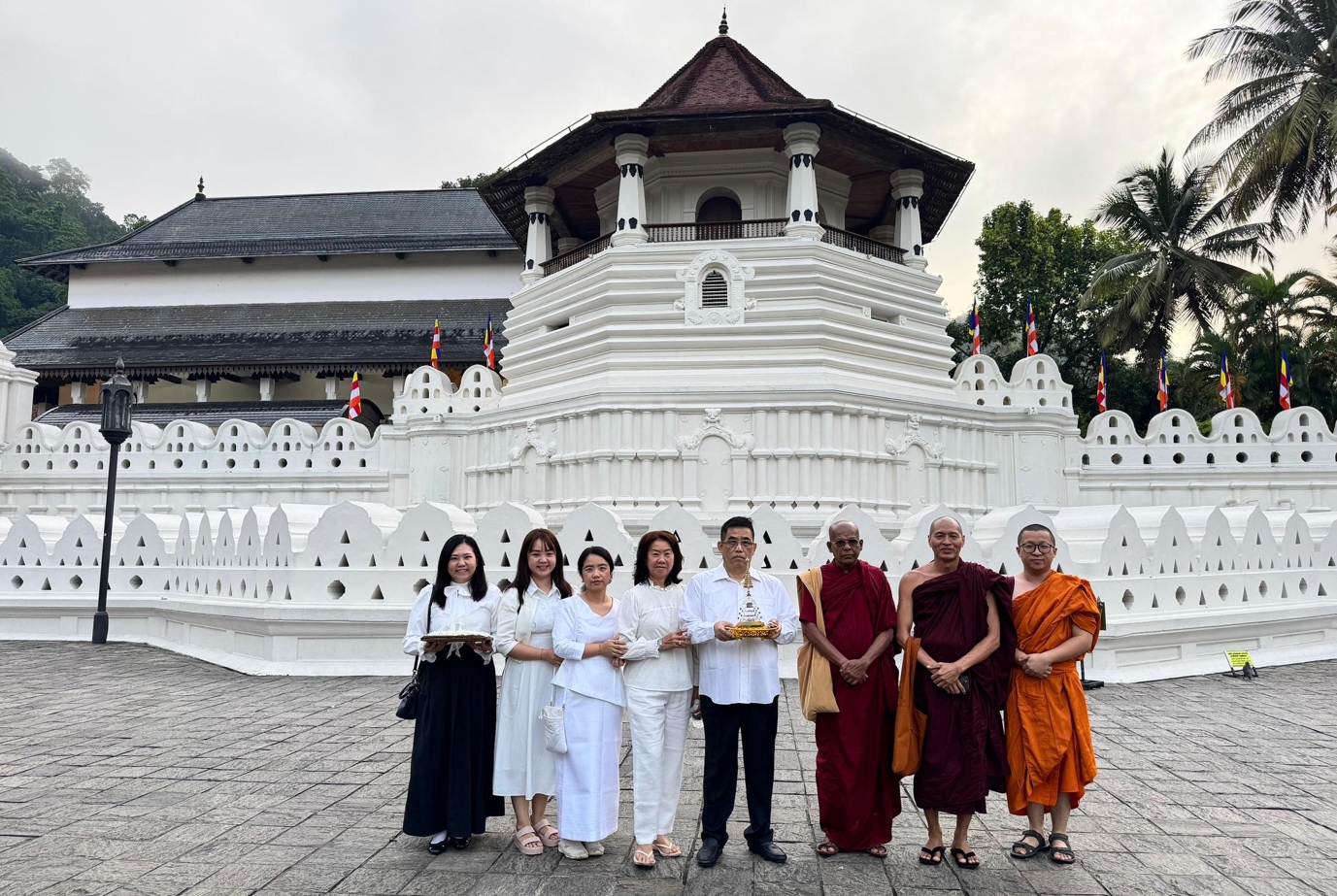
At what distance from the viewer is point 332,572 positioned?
1133 centimetres

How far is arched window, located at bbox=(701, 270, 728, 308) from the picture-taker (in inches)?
731

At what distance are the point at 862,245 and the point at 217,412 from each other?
1962 cm

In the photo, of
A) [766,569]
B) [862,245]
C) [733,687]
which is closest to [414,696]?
[733,687]

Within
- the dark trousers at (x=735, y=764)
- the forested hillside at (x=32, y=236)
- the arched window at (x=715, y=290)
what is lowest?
the dark trousers at (x=735, y=764)

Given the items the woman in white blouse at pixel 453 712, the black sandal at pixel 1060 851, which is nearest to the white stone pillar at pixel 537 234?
the woman in white blouse at pixel 453 712

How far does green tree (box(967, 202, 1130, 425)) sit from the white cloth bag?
32088 mm

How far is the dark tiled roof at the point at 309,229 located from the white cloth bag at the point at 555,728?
2788 centimetres

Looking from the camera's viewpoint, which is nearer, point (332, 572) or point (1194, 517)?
point (332, 572)

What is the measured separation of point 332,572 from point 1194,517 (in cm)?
1260

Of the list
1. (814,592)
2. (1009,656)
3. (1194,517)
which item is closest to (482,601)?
(814,592)

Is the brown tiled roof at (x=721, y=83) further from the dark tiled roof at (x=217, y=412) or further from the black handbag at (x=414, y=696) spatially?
the black handbag at (x=414, y=696)

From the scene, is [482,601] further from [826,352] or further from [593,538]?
[826,352]

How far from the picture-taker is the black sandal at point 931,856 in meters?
4.90

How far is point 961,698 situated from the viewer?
4938 millimetres
